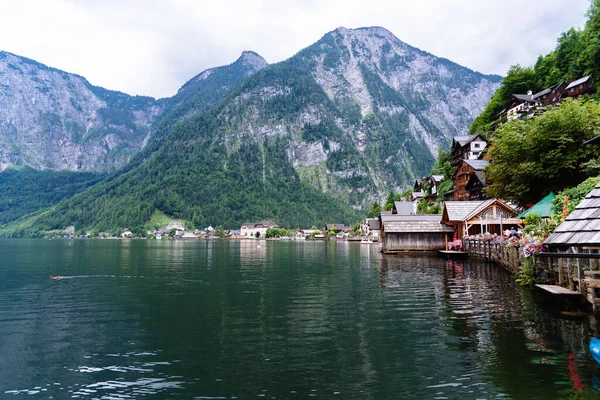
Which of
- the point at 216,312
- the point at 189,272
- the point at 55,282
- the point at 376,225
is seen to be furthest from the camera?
the point at 376,225

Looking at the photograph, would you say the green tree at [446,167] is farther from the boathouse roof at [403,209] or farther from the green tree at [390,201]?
the green tree at [390,201]

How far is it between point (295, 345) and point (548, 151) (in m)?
39.4

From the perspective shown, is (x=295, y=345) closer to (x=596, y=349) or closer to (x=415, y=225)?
(x=596, y=349)

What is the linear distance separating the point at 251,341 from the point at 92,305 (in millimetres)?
14194

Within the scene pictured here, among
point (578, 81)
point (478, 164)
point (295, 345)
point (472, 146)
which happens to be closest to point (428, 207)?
point (472, 146)

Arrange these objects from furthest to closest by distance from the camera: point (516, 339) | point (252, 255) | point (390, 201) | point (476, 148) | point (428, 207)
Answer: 1. point (390, 201)
2. point (428, 207)
3. point (476, 148)
4. point (252, 255)
5. point (516, 339)

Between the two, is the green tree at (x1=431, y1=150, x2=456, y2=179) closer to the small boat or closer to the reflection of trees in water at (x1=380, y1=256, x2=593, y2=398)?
the reflection of trees in water at (x1=380, y1=256, x2=593, y2=398)

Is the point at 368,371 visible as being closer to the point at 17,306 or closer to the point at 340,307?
the point at 340,307

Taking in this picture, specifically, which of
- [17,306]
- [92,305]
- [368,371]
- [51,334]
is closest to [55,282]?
[17,306]

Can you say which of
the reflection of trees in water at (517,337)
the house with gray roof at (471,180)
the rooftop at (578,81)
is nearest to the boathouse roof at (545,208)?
the reflection of trees in water at (517,337)

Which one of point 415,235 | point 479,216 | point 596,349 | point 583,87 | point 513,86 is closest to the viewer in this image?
point 596,349

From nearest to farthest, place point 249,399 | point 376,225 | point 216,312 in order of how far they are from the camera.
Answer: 1. point 249,399
2. point 216,312
3. point 376,225

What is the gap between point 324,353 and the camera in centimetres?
1484

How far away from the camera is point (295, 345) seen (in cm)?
1595
